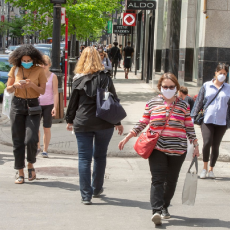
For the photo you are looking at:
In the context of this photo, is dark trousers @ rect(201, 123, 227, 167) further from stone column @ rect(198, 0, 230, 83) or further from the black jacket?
stone column @ rect(198, 0, 230, 83)

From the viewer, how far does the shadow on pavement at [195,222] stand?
505 cm

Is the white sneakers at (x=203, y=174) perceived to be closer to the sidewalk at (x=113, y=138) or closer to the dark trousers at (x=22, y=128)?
the sidewalk at (x=113, y=138)

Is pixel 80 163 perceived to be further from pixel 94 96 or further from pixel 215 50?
pixel 215 50

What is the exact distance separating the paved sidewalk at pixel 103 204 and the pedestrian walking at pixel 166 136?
16.5 inches

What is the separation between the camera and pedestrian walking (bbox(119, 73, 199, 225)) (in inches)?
194

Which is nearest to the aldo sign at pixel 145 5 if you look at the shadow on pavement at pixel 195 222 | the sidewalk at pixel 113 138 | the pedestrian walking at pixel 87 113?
the sidewalk at pixel 113 138

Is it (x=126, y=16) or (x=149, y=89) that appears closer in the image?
(x=149, y=89)

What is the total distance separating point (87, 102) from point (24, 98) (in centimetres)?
133

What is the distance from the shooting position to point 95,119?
5.57 meters

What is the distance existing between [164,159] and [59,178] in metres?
2.56

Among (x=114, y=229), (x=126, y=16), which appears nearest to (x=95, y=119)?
(x=114, y=229)

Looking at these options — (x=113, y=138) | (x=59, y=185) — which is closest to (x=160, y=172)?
(x=59, y=185)

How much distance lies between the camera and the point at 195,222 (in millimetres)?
5168

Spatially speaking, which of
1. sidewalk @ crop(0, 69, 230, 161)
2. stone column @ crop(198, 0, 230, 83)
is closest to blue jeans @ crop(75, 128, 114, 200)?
sidewalk @ crop(0, 69, 230, 161)
